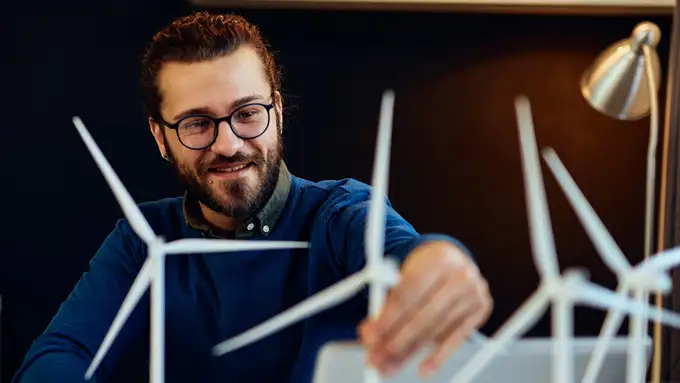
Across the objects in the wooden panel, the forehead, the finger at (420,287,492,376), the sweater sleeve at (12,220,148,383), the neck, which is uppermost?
the wooden panel

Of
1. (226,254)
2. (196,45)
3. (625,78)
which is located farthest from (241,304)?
(625,78)

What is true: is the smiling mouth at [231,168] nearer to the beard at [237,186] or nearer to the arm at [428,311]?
the beard at [237,186]

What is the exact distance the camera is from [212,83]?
151cm

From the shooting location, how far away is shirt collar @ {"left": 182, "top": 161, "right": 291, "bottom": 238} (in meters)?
1.57

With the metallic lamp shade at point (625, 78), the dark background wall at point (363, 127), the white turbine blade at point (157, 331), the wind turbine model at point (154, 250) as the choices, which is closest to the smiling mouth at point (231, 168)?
the wind turbine model at point (154, 250)

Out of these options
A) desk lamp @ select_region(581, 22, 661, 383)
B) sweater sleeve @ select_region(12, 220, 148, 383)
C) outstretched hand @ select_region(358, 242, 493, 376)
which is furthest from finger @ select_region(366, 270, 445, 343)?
desk lamp @ select_region(581, 22, 661, 383)

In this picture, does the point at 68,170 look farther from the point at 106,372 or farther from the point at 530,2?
the point at 530,2

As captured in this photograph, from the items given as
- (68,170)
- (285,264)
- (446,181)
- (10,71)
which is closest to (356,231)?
(285,264)

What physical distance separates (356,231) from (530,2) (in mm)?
1420

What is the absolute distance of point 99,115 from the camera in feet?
8.45

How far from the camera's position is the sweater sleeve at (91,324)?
1413mm

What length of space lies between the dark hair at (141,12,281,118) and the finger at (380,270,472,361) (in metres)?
0.89

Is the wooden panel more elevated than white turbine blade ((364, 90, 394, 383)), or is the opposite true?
the wooden panel

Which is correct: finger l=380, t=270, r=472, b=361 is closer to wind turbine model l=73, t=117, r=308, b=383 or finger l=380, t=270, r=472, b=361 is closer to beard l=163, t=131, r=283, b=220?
wind turbine model l=73, t=117, r=308, b=383
